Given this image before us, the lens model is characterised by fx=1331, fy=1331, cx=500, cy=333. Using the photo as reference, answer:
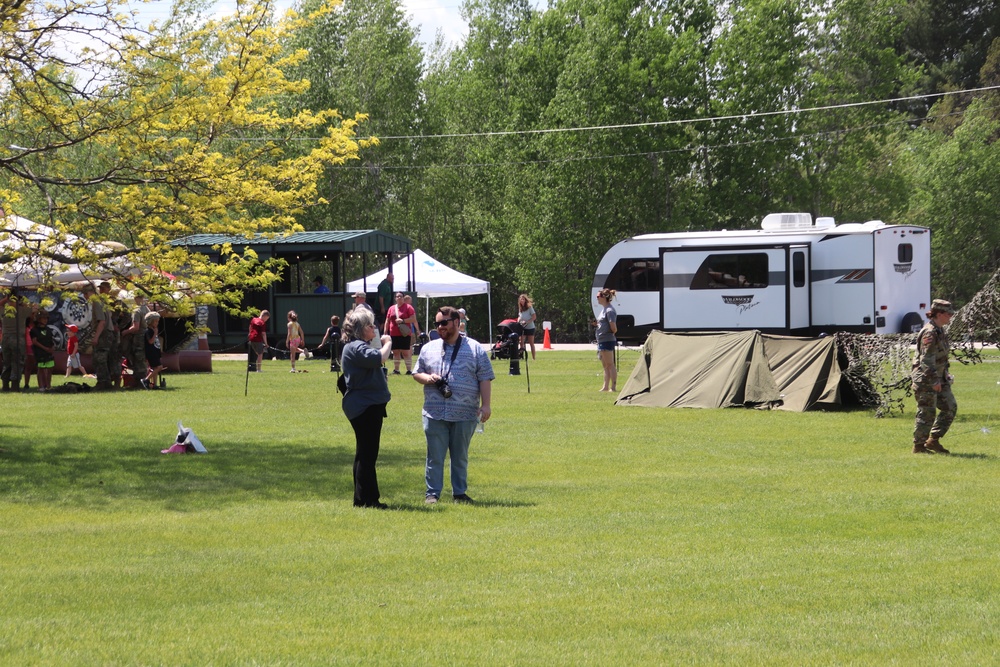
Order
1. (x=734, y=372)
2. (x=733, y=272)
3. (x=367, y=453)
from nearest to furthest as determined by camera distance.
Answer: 1. (x=367, y=453)
2. (x=734, y=372)
3. (x=733, y=272)

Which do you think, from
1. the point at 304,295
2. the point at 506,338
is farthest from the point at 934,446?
the point at 304,295

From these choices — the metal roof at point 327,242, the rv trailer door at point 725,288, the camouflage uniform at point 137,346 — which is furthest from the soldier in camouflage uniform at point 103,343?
the rv trailer door at point 725,288

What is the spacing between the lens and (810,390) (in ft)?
68.2

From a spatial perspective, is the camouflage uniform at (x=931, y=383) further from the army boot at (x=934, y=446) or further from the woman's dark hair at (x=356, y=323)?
the woman's dark hair at (x=356, y=323)

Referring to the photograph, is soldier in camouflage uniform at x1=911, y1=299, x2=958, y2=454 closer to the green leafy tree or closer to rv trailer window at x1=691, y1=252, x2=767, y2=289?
rv trailer window at x1=691, y1=252, x2=767, y2=289

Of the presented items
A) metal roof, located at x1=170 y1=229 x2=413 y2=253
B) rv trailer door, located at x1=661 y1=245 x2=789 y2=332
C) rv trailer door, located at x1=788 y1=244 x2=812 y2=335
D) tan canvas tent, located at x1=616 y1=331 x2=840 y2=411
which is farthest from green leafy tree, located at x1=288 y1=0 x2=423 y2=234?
tan canvas tent, located at x1=616 y1=331 x2=840 y2=411

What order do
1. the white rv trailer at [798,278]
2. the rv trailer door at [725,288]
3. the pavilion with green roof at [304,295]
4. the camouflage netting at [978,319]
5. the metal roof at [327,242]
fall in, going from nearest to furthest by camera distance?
the camouflage netting at [978,319] < the white rv trailer at [798,278] < the rv trailer door at [725,288] < the metal roof at [327,242] < the pavilion with green roof at [304,295]

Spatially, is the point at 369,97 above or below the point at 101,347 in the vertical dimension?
above

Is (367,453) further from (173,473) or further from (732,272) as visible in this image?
(732,272)

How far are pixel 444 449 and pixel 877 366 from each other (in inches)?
390

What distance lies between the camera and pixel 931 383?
599 inches

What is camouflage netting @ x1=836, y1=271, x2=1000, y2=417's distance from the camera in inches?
763

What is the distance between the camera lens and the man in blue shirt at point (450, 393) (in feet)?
39.4

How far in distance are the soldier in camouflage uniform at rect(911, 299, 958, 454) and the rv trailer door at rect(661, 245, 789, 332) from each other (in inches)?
846
